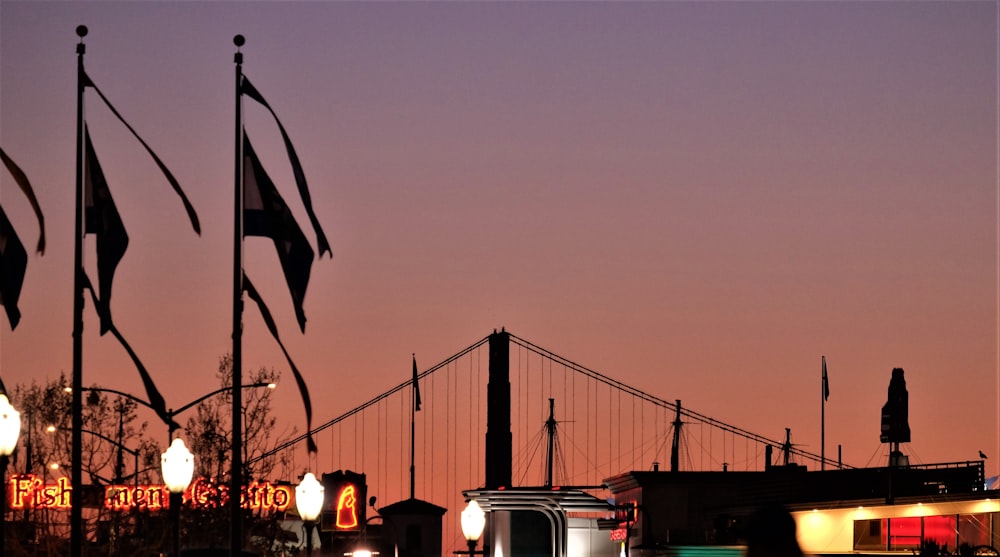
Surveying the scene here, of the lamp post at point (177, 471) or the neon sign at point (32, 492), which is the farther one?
the neon sign at point (32, 492)

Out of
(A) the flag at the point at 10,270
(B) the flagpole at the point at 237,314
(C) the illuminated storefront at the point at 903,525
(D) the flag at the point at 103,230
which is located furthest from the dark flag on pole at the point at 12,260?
(C) the illuminated storefront at the point at 903,525

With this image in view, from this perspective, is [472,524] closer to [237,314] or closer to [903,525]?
[237,314]

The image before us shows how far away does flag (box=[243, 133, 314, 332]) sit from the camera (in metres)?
29.1

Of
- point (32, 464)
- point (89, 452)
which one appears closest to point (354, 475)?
point (32, 464)

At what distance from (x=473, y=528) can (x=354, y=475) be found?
70259 millimetres

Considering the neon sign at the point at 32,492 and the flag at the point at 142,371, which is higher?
the flag at the point at 142,371

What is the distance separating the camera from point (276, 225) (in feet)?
97.5

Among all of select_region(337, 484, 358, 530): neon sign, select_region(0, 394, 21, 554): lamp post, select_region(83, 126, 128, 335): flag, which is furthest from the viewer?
select_region(337, 484, 358, 530): neon sign

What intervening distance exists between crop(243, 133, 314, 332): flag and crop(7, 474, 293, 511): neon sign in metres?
31.2

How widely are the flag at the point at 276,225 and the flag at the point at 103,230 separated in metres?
2.20

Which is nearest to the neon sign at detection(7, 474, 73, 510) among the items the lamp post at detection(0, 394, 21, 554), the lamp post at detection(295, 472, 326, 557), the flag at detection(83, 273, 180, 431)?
the lamp post at detection(295, 472, 326, 557)

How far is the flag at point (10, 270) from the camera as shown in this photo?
94.6 feet

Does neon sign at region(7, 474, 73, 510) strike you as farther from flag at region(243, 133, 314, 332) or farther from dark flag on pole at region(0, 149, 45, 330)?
flag at region(243, 133, 314, 332)

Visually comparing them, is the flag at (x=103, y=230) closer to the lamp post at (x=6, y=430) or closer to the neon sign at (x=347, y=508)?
the lamp post at (x=6, y=430)
